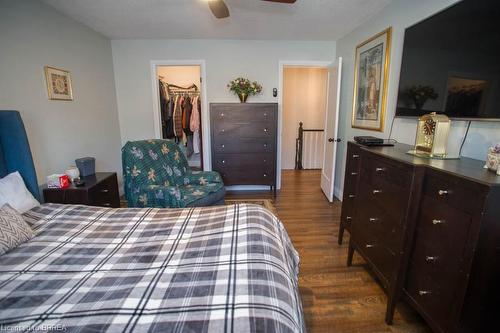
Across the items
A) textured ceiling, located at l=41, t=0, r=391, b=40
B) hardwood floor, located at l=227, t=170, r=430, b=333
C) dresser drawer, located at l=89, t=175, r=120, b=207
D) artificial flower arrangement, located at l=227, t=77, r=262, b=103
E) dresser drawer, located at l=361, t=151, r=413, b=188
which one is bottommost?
hardwood floor, located at l=227, t=170, r=430, b=333

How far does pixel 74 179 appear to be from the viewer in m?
2.23

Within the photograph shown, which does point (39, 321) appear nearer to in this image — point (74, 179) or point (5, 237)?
point (5, 237)

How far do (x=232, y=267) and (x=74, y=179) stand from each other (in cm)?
209

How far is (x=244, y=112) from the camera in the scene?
3.33m

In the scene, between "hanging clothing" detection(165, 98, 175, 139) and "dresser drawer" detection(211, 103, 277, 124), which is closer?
"dresser drawer" detection(211, 103, 277, 124)

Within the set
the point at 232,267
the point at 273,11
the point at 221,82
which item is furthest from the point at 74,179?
the point at 273,11

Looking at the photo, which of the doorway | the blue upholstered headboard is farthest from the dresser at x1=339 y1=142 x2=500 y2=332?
the doorway

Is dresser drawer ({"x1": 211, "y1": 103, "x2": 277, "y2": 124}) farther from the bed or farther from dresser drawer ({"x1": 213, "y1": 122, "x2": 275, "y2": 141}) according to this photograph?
the bed

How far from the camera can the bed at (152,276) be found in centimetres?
69

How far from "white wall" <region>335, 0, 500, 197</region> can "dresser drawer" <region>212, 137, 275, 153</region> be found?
3.63 ft

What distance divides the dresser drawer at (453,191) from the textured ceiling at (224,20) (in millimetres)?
1983

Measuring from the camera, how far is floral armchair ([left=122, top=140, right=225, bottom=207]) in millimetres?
2227

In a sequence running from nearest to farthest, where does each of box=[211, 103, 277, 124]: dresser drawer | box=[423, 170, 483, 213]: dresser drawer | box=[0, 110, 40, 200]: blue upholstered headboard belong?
box=[423, 170, 483, 213]: dresser drawer → box=[0, 110, 40, 200]: blue upholstered headboard → box=[211, 103, 277, 124]: dresser drawer

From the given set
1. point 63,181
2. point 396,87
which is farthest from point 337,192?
point 63,181
